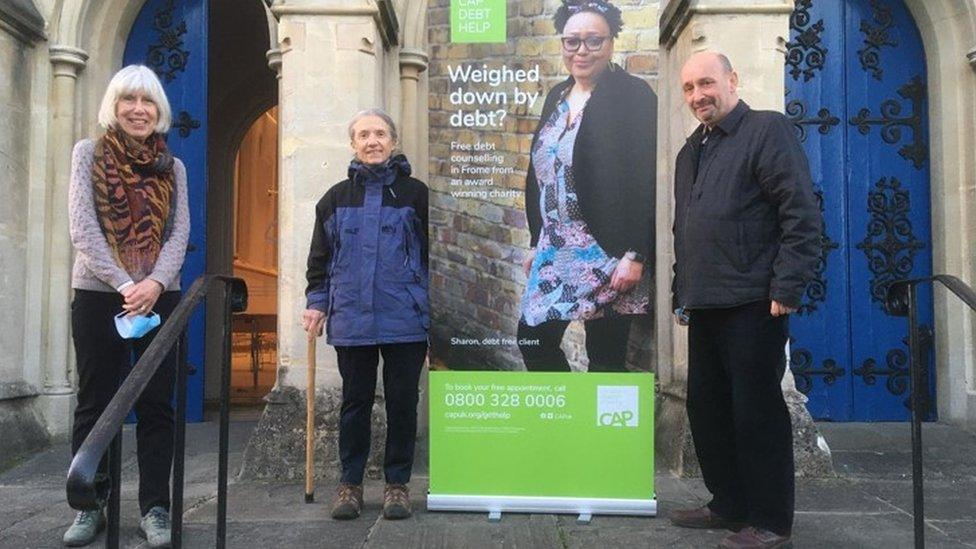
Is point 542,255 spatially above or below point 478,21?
below

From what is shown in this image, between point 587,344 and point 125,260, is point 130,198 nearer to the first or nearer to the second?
point 125,260

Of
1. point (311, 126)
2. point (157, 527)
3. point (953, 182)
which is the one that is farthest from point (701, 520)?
point (953, 182)

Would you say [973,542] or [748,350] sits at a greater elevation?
[748,350]

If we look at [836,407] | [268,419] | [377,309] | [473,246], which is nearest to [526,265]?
[473,246]

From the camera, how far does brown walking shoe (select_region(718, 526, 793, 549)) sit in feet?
9.30

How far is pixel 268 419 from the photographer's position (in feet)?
13.8

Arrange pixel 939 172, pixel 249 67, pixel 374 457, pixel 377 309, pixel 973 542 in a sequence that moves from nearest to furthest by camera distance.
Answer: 1. pixel 973 542
2. pixel 377 309
3. pixel 374 457
4. pixel 939 172
5. pixel 249 67

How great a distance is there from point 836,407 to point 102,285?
463 cm

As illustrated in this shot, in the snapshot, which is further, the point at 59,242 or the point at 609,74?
the point at 59,242

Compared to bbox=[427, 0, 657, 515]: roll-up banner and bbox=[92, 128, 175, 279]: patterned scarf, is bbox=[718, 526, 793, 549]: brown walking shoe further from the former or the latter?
bbox=[92, 128, 175, 279]: patterned scarf

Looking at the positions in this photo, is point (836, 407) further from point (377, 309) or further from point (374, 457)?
point (377, 309)

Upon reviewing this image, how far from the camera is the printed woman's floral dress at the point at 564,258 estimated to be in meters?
3.34

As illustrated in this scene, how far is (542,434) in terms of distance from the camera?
3436 mm

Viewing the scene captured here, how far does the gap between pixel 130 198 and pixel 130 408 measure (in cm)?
131
